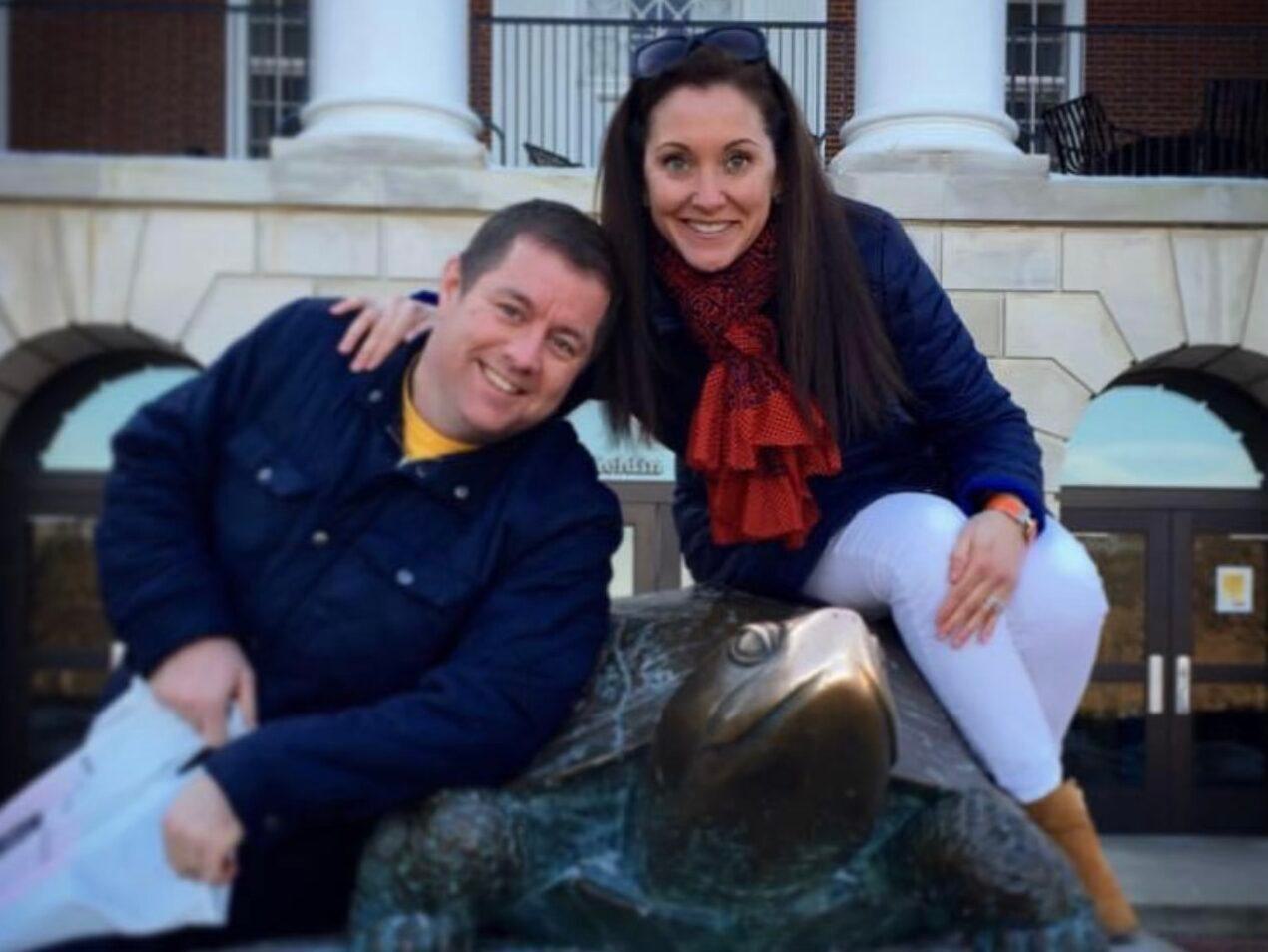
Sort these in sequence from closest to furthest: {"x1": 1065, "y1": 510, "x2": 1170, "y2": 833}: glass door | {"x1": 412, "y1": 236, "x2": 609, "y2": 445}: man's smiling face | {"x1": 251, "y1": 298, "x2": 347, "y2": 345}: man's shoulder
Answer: {"x1": 412, "y1": 236, "x2": 609, "y2": 445}: man's smiling face < {"x1": 251, "y1": 298, "x2": 347, "y2": 345}: man's shoulder < {"x1": 1065, "y1": 510, "x2": 1170, "y2": 833}: glass door

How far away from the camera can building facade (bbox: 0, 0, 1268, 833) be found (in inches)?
324

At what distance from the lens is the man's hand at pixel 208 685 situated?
1.75m

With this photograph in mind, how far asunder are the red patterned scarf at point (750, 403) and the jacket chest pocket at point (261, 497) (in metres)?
0.61

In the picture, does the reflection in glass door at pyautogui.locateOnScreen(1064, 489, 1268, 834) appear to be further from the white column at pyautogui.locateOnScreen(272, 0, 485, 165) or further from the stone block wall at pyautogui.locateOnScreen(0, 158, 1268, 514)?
the white column at pyautogui.locateOnScreen(272, 0, 485, 165)

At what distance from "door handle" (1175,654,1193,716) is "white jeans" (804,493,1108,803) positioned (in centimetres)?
925

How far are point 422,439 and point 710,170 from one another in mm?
556

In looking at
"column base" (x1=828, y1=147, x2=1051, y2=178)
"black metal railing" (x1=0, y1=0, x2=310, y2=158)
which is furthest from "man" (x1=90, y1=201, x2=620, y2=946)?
"black metal railing" (x1=0, y1=0, x2=310, y2=158)

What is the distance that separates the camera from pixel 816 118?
328 centimetres

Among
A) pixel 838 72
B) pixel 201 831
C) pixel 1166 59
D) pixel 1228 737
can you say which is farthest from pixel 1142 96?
pixel 1228 737

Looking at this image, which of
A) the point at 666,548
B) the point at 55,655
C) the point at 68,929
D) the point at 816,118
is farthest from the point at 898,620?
the point at 55,655

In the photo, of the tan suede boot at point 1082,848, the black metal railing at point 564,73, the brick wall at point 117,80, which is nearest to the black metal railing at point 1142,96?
the black metal railing at point 564,73

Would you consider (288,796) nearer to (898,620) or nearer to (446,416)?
(446,416)

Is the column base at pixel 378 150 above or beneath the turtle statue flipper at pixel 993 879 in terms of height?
above

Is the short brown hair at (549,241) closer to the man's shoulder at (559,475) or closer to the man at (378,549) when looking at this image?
the man at (378,549)
